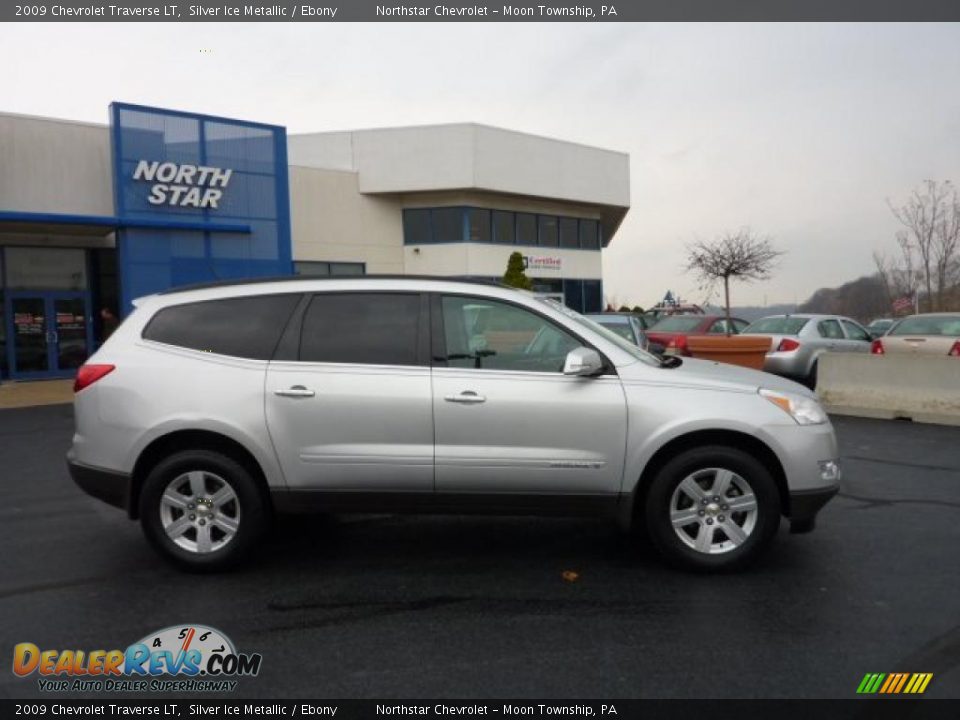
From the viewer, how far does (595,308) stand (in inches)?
1384

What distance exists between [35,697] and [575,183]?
103 ft

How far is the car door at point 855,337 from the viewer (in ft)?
49.6

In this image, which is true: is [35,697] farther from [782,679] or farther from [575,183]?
[575,183]

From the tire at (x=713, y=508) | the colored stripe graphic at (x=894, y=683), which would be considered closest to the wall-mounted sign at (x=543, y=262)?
the tire at (x=713, y=508)

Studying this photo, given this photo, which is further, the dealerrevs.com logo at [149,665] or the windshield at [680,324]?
the windshield at [680,324]

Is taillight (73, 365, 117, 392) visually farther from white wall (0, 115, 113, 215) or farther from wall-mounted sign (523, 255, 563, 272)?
wall-mounted sign (523, 255, 563, 272)

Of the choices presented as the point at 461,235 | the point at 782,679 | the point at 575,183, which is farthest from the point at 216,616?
the point at 575,183

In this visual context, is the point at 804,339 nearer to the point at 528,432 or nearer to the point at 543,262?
the point at 528,432

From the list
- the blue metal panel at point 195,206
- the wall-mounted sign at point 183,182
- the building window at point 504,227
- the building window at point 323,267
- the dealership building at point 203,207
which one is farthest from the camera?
the building window at point 504,227

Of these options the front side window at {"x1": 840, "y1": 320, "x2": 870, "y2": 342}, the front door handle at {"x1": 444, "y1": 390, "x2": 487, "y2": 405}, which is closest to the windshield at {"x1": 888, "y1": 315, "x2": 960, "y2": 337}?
the front side window at {"x1": 840, "y1": 320, "x2": 870, "y2": 342}

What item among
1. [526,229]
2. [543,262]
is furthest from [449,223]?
[543,262]

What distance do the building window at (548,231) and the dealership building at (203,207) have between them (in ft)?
8.24

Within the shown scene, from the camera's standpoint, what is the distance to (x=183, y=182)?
1988cm

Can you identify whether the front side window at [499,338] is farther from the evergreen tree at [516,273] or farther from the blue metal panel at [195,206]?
the evergreen tree at [516,273]
